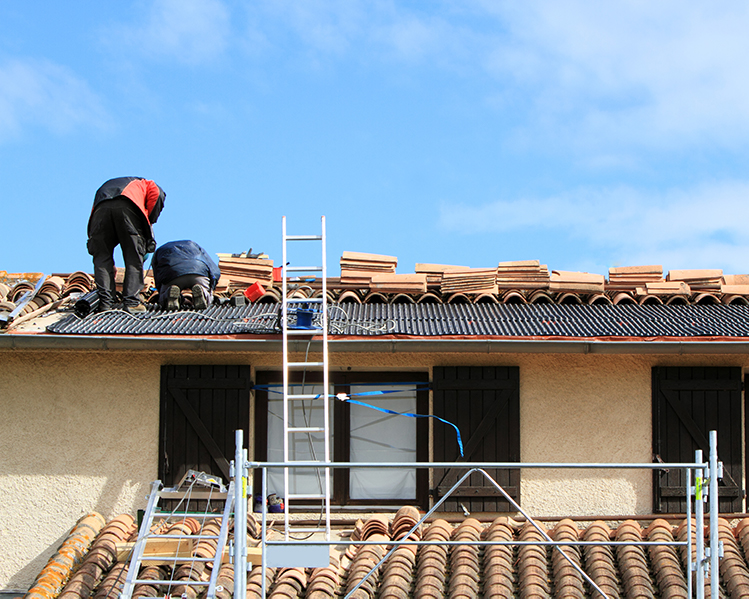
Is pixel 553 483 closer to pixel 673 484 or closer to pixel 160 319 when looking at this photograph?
pixel 673 484

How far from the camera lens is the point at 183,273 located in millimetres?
10305

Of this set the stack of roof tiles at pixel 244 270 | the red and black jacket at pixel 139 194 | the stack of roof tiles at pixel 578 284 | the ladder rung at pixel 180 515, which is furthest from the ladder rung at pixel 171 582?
the stack of roof tiles at pixel 578 284

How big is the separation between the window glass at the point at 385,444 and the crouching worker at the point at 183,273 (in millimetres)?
2541

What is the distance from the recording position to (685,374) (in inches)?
345

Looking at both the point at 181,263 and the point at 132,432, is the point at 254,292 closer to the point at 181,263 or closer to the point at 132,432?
the point at 181,263

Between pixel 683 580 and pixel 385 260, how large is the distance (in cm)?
587

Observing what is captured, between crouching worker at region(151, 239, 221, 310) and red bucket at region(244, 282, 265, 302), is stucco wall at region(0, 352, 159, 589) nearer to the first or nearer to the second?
crouching worker at region(151, 239, 221, 310)

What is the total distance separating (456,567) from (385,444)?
1.67m

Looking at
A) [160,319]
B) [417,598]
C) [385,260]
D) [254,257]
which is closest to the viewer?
[417,598]

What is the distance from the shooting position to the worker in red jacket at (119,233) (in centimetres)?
1008

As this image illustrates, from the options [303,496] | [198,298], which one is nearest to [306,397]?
[303,496]

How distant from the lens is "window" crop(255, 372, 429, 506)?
29.2 feet


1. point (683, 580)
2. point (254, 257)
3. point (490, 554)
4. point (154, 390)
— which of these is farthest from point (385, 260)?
point (683, 580)

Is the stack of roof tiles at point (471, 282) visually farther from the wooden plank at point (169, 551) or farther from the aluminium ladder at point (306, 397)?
the wooden plank at point (169, 551)
